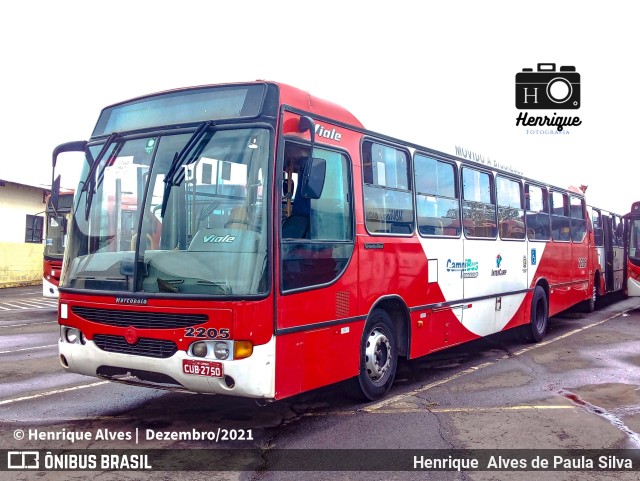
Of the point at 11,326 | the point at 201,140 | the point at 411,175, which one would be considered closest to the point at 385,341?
the point at 411,175

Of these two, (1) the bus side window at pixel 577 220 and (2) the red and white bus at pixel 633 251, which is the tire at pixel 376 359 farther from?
(2) the red and white bus at pixel 633 251

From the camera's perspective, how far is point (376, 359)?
6965 mm

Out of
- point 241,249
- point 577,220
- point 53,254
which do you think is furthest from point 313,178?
point 53,254

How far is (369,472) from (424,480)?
0.42 m

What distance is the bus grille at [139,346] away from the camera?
17.9ft

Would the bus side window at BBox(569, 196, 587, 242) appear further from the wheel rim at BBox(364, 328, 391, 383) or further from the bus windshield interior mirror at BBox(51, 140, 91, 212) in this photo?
the bus windshield interior mirror at BBox(51, 140, 91, 212)

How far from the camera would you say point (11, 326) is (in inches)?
563

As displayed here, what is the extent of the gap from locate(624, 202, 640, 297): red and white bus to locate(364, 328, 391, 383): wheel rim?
1284 centimetres

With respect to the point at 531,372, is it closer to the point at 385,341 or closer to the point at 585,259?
the point at 385,341

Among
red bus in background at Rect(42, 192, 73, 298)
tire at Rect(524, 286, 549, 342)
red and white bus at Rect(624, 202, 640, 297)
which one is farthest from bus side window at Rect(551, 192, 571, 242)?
red bus in background at Rect(42, 192, 73, 298)

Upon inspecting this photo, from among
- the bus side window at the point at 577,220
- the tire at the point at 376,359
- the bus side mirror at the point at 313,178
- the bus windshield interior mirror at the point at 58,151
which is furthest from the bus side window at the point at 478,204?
the bus windshield interior mirror at the point at 58,151

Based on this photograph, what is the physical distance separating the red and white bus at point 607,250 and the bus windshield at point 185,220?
12283 mm

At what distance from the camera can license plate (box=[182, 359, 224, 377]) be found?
522cm

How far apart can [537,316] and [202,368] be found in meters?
8.25
